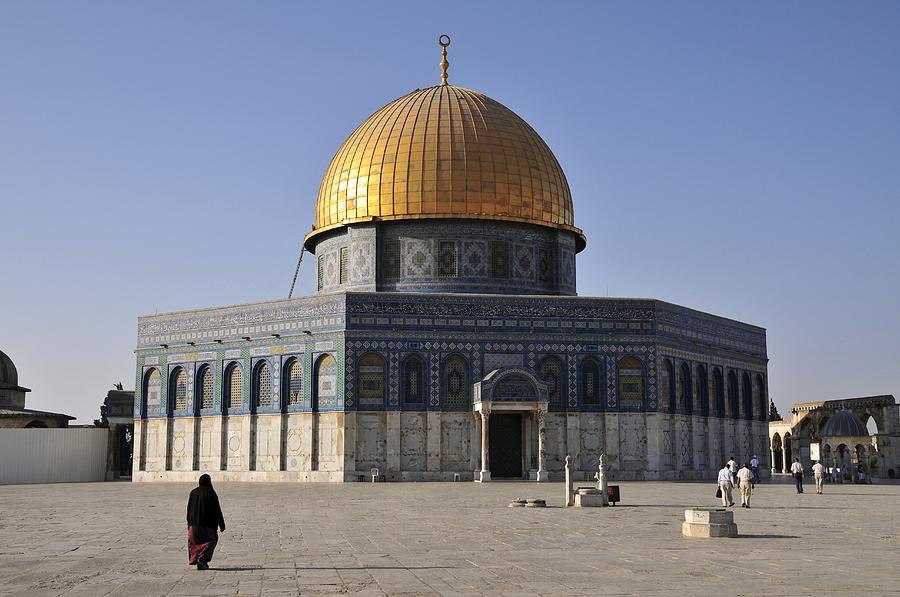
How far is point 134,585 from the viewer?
1045 cm

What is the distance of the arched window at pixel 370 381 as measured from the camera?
114ft

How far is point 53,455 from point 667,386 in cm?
2193

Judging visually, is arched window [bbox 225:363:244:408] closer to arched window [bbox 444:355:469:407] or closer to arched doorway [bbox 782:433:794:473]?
arched window [bbox 444:355:469:407]

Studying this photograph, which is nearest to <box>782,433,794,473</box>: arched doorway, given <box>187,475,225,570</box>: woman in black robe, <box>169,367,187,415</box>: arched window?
<box>169,367,187,415</box>: arched window

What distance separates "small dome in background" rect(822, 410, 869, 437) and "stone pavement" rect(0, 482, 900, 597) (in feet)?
77.2

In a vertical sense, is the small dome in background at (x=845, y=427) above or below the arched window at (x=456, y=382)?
below

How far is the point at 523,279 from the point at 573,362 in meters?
4.48

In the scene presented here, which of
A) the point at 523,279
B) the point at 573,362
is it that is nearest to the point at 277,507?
the point at 573,362

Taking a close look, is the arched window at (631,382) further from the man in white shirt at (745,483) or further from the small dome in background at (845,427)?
the man in white shirt at (745,483)

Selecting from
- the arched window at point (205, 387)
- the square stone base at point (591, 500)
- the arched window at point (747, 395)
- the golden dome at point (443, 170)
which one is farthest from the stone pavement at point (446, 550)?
the arched window at point (747, 395)

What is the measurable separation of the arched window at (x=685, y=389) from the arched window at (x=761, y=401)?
19.6 feet

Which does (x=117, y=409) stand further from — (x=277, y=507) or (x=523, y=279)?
(x=277, y=507)

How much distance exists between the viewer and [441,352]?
35.2 meters

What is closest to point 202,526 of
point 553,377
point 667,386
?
point 553,377
